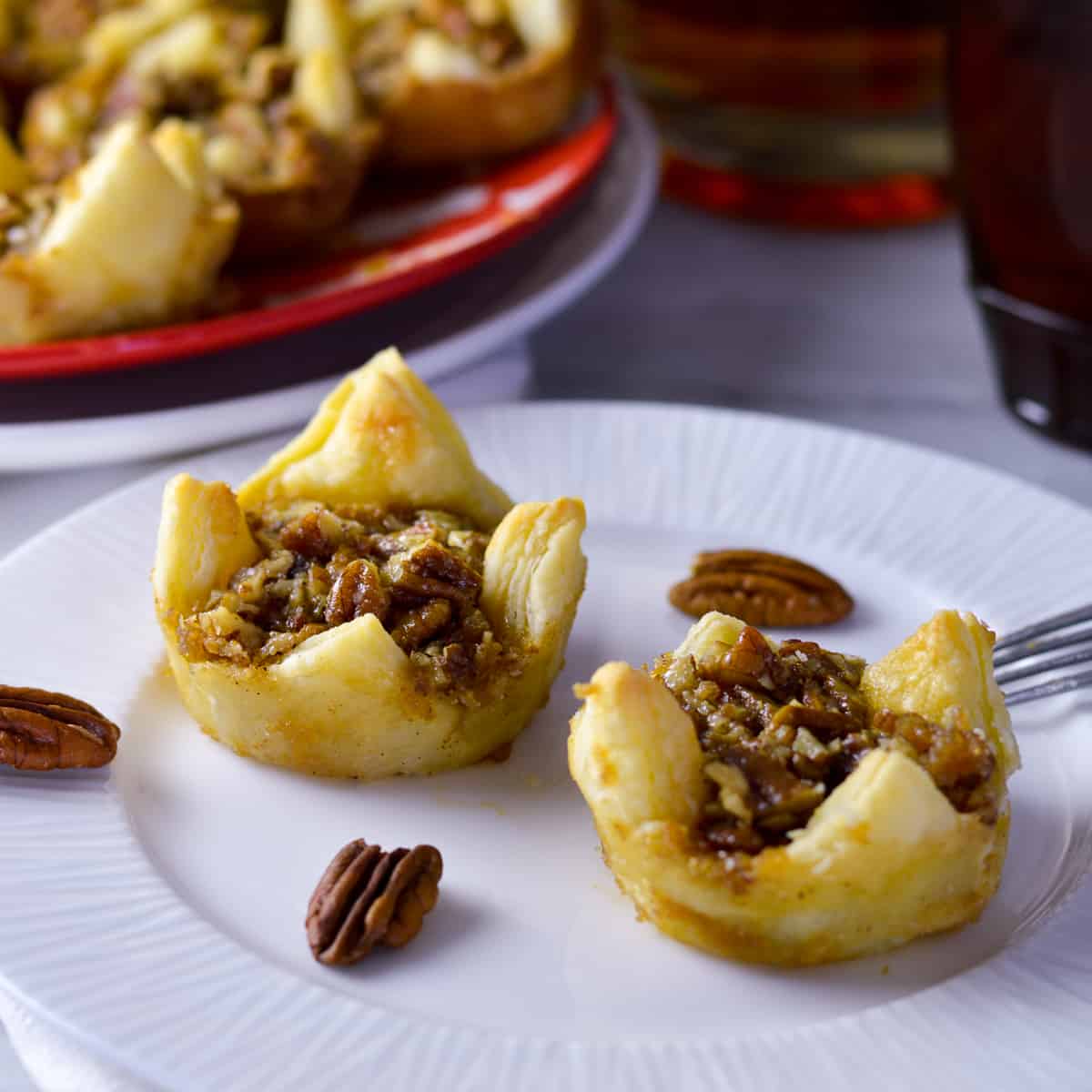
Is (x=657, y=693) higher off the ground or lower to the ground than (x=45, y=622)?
higher

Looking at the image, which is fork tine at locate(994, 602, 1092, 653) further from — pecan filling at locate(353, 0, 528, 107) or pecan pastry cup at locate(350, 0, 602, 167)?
pecan filling at locate(353, 0, 528, 107)

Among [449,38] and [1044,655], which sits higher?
[449,38]

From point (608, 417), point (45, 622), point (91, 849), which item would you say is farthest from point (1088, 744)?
point (45, 622)

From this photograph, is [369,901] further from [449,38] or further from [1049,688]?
[449,38]

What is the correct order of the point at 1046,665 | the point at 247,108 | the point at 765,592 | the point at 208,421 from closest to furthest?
the point at 1046,665
the point at 765,592
the point at 208,421
the point at 247,108

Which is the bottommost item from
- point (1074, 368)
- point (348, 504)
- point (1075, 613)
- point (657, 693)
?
point (1074, 368)

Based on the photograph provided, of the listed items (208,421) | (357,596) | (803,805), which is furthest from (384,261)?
(803,805)

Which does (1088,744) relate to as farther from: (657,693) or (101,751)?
(101,751)
